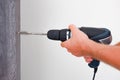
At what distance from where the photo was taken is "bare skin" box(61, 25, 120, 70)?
0.61 m

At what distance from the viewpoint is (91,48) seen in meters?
0.63

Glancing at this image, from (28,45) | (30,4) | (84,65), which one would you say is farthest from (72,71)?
(30,4)

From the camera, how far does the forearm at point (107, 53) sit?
60 cm

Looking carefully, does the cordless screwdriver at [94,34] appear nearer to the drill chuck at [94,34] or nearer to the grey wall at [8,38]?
the drill chuck at [94,34]

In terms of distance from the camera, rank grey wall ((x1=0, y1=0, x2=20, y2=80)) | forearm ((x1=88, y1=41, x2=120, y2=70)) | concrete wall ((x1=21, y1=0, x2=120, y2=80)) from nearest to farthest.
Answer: forearm ((x1=88, y1=41, x2=120, y2=70)), grey wall ((x1=0, y1=0, x2=20, y2=80)), concrete wall ((x1=21, y1=0, x2=120, y2=80))

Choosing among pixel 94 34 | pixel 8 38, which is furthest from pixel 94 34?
pixel 8 38

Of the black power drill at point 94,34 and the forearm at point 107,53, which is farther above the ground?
the black power drill at point 94,34

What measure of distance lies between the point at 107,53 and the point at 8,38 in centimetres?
38

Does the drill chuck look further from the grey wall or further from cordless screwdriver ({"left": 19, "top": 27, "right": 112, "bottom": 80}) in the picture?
the grey wall

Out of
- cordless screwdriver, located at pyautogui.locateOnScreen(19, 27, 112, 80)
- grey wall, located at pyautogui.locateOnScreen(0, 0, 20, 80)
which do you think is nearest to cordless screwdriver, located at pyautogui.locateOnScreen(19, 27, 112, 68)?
cordless screwdriver, located at pyautogui.locateOnScreen(19, 27, 112, 80)

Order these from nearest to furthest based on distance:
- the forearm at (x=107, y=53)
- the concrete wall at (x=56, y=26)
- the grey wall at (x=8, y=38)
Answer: the forearm at (x=107, y=53) < the grey wall at (x=8, y=38) < the concrete wall at (x=56, y=26)

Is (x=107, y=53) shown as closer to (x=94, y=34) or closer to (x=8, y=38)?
(x=94, y=34)

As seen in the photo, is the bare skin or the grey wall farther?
the grey wall

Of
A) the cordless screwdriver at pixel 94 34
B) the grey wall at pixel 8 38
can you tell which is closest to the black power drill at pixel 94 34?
the cordless screwdriver at pixel 94 34
